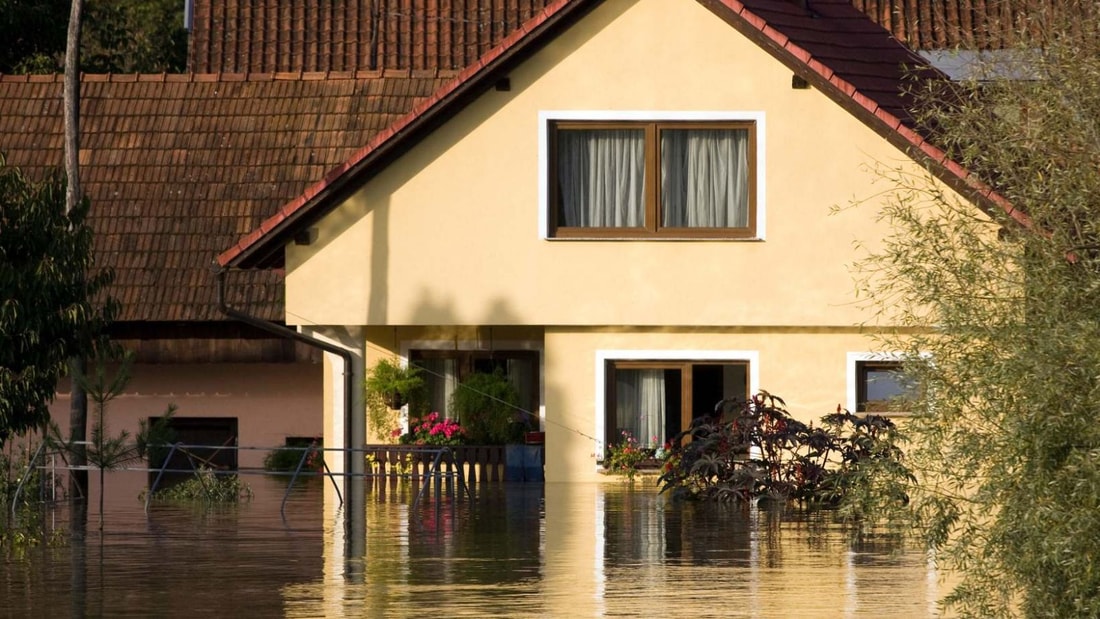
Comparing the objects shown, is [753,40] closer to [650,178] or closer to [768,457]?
[650,178]

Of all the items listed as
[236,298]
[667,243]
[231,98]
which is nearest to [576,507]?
[667,243]

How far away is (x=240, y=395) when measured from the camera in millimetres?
29500

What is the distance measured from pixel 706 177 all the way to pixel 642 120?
3.42ft

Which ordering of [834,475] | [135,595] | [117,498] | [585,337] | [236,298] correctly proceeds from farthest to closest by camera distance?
[236,298]
[585,337]
[117,498]
[834,475]
[135,595]

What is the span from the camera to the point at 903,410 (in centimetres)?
1268

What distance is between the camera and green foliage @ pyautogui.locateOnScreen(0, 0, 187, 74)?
115 feet

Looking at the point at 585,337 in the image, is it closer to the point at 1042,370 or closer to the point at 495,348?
the point at 495,348

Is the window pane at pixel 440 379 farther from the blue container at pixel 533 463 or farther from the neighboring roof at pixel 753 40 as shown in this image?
the neighboring roof at pixel 753 40

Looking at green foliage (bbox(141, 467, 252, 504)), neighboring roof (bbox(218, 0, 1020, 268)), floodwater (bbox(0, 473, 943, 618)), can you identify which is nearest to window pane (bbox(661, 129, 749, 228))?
neighboring roof (bbox(218, 0, 1020, 268))

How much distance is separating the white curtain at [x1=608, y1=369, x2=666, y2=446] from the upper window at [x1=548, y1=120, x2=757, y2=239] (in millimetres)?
1871

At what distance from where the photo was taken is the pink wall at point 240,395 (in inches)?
1155

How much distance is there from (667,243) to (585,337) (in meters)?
1.64

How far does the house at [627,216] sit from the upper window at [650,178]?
0.02m

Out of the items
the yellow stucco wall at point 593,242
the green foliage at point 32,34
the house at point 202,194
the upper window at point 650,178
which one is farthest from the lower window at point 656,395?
the green foliage at point 32,34
